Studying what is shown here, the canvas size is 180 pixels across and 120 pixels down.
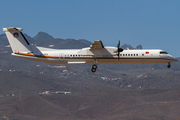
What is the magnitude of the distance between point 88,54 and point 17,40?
1301cm

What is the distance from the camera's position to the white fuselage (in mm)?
48906

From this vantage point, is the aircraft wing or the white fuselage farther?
the white fuselage

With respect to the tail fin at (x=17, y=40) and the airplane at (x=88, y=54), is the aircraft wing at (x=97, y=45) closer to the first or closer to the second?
the airplane at (x=88, y=54)

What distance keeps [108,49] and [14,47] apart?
16694mm

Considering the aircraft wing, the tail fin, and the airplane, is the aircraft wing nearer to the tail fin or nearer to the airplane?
the airplane

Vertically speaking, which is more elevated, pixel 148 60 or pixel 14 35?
pixel 14 35

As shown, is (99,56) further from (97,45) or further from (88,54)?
(97,45)

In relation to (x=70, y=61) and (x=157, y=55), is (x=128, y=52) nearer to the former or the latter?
(x=157, y=55)

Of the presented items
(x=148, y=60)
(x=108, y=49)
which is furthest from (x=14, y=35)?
(x=148, y=60)

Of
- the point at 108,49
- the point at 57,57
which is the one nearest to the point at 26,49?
the point at 57,57

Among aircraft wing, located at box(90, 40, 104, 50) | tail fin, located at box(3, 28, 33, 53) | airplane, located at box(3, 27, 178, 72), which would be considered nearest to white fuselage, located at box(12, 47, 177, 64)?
airplane, located at box(3, 27, 178, 72)

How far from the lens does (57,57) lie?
50.3 meters

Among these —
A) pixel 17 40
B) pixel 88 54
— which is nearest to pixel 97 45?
pixel 88 54

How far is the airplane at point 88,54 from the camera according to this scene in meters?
48.9
